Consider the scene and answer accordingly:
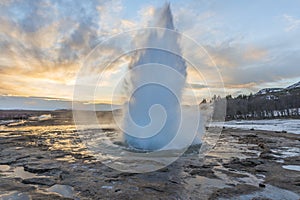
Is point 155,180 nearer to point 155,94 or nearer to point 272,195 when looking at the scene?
point 272,195

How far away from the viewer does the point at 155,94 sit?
21.7m

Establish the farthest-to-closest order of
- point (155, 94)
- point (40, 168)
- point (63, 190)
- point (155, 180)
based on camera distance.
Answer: point (155, 94) < point (40, 168) < point (155, 180) < point (63, 190)

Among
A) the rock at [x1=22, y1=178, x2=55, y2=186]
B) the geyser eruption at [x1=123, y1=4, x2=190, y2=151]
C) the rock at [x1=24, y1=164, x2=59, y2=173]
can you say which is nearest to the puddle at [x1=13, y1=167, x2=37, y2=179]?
the rock at [x1=24, y1=164, x2=59, y2=173]

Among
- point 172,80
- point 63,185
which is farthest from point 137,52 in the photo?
point 63,185

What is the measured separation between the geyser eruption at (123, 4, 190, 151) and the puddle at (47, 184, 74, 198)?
9527 millimetres

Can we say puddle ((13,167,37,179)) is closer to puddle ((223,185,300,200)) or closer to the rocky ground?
the rocky ground

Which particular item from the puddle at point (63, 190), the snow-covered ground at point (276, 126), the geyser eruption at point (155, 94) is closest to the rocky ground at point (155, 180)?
the puddle at point (63, 190)

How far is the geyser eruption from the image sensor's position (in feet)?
65.8

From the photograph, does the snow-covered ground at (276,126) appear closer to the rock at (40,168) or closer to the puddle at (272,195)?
the puddle at (272,195)

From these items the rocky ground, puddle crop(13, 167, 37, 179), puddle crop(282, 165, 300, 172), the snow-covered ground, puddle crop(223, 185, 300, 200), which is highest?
the snow-covered ground

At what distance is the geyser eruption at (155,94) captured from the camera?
2005 cm

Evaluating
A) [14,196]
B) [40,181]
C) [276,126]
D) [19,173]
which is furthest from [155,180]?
[276,126]

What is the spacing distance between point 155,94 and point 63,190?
44.5ft

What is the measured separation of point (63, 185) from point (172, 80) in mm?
15670
